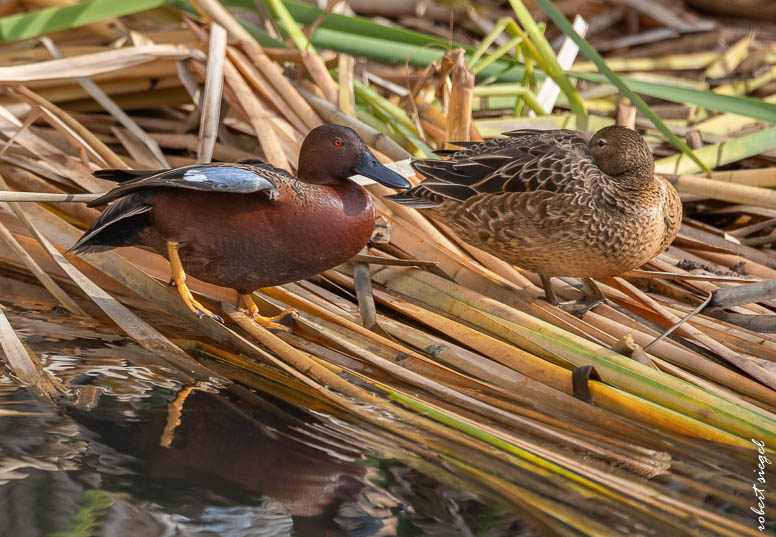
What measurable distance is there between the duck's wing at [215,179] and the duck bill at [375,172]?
23 centimetres

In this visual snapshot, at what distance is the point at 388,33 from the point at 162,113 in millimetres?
1206

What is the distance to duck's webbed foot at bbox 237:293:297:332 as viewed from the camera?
293 centimetres

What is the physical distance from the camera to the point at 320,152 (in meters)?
2.82

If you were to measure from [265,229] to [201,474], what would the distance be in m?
0.83

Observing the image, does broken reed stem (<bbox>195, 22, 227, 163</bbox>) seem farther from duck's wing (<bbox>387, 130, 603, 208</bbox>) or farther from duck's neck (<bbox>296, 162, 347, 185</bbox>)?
duck's neck (<bbox>296, 162, 347, 185</bbox>)

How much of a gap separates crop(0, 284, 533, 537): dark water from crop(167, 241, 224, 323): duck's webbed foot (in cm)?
32

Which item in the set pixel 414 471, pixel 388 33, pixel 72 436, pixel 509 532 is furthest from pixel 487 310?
pixel 388 33

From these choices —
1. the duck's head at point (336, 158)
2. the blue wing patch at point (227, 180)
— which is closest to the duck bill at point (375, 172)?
the duck's head at point (336, 158)

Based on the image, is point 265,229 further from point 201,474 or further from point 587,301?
point 587,301

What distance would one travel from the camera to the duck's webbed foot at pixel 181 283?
9.09ft

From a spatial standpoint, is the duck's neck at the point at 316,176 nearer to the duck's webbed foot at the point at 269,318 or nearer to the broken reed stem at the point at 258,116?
the duck's webbed foot at the point at 269,318

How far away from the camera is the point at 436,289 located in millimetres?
3201

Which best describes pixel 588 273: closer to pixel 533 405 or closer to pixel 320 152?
pixel 533 405

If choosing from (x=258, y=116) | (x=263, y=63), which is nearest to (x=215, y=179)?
(x=258, y=116)
